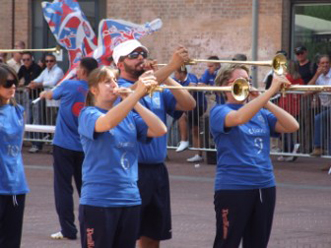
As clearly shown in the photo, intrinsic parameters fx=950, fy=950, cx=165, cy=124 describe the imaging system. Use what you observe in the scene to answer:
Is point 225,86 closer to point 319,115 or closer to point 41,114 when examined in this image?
point 319,115

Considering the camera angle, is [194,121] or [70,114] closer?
[70,114]

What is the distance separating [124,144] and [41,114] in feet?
41.2

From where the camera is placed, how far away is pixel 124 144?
6414 millimetres

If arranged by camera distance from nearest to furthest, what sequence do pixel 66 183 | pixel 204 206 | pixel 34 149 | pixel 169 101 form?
pixel 169 101 → pixel 66 183 → pixel 204 206 → pixel 34 149

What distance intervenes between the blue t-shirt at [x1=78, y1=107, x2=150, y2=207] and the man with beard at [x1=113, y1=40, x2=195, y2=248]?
0.88 metres

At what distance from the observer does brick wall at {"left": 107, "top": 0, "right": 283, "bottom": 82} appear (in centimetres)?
1919

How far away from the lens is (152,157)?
24.2ft

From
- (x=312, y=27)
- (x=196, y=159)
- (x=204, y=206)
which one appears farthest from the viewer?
(x=312, y=27)

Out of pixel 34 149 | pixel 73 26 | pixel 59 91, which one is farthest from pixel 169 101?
pixel 34 149

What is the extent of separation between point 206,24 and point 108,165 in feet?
45.4

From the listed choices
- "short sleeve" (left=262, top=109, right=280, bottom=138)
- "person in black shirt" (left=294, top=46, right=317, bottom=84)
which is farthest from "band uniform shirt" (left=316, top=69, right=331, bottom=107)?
"short sleeve" (left=262, top=109, right=280, bottom=138)

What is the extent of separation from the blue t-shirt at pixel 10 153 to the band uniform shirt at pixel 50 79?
11.2 meters

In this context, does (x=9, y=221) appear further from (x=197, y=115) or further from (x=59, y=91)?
(x=197, y=115)

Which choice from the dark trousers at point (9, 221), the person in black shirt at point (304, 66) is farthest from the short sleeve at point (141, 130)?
the person in black shirt at point (304, 66)
